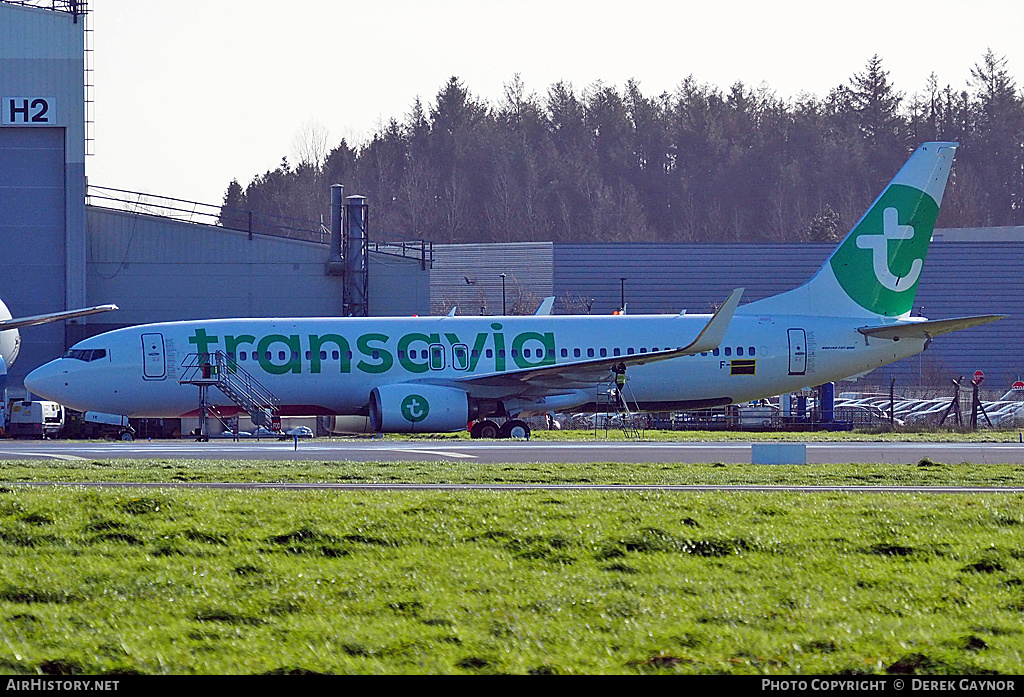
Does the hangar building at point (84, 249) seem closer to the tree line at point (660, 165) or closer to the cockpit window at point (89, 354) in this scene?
the cockpit window at point (89, 354)

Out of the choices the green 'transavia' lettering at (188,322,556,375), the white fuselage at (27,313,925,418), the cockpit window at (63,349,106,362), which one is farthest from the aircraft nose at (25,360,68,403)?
the green 'transavia' lettering at (188,322,556,375)

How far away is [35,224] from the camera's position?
179 feet

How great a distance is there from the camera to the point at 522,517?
12891mm

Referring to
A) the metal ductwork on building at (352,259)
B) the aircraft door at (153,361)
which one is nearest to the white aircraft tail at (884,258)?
the aircraft door at (153,361)

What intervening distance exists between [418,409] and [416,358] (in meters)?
2.01

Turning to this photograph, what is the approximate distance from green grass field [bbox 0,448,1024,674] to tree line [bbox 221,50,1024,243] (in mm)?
107056

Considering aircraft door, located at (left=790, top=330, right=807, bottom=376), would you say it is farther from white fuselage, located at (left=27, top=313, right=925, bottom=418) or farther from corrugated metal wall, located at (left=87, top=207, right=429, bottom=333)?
corrugated metal wall, located at (left=87, top=207, right=429, bottom=333)

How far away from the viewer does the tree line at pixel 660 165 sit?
123m

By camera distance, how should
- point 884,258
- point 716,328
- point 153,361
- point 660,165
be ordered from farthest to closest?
point 660,165 < point 884,258 < point 153,361 < point 716,328

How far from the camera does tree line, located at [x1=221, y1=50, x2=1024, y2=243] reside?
123188 millimetres

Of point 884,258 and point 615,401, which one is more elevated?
point 884,258

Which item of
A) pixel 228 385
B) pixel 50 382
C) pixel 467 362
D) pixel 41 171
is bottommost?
pixel 228 385

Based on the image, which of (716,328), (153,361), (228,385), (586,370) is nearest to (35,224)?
(153,361)

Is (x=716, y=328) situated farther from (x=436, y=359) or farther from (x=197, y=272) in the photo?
(x=197, y=272)
